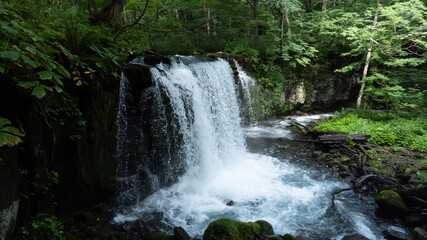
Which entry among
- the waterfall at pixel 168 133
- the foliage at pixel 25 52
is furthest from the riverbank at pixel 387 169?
the foliage at pixel 25 52

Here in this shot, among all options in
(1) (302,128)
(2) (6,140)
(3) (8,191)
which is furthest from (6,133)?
(1) (302,128)

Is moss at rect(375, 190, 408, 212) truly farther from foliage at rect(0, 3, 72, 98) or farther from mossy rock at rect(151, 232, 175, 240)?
foliage at rect(0, 3, 72, 98)

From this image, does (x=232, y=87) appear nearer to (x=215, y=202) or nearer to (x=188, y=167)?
(x=188, y=167)

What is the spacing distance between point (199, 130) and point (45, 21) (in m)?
4.61

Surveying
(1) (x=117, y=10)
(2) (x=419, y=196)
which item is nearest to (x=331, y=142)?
(2) (x=419, y=196)

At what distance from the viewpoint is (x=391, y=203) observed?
4.80 metres

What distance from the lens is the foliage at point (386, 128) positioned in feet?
28.9

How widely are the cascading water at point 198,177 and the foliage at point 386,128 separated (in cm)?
387

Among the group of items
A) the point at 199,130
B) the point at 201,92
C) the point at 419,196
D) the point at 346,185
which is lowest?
the point at 346,185

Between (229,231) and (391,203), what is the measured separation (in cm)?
394

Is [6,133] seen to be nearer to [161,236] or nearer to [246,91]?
[161,236]

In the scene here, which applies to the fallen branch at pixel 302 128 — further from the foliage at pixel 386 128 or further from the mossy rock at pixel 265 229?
the mossy rock at pixel 265 229

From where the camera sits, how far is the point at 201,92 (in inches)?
300

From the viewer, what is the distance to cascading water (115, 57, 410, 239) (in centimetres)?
483
